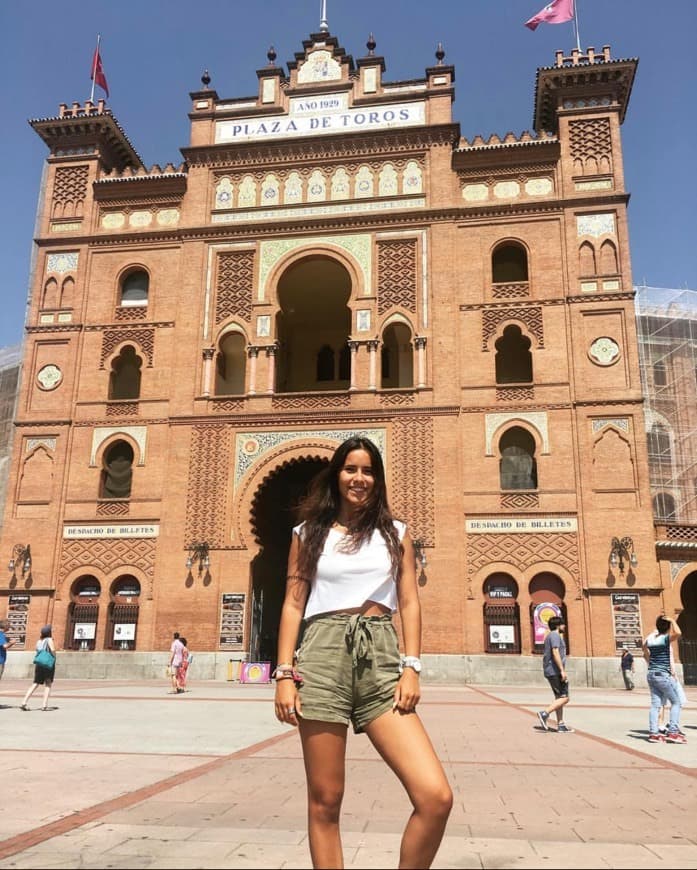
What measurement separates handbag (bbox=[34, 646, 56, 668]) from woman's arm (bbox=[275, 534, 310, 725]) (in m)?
11.3

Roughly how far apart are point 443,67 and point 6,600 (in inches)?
853

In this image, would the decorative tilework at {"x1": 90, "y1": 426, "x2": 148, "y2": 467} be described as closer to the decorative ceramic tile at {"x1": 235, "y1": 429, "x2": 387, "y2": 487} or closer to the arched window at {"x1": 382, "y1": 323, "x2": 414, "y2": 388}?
the decorative ceramic tile at {"x1": 235, "y1": 429, "x2": 387, "y2": 487}

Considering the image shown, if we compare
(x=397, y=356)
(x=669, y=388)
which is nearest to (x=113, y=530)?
(x=397, y=356)

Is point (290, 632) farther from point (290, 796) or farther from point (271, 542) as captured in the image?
point (271, 542)

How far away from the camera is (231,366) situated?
88.0ft

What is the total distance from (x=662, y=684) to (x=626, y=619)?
11.4 meters

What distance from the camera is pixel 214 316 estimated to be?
25.2 meters

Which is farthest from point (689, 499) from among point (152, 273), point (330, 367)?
point (152, 273)

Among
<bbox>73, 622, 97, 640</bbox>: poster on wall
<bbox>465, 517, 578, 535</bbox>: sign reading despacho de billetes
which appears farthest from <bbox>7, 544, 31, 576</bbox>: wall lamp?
<bbox>465, 517, 578, 535</bbox>: sign reading despacho de billetes

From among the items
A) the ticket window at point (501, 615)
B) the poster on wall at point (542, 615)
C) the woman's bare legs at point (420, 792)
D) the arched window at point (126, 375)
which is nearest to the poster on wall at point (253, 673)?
the ticket window at point (501, 615)

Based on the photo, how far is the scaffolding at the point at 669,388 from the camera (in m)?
29.1

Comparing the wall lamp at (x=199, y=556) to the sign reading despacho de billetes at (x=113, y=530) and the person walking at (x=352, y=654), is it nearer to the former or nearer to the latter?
the sign reading despacho de billetes at (x=113, y=530)

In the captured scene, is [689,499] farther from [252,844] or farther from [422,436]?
[252,844]

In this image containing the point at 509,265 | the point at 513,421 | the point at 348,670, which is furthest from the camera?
the point at 509,265
